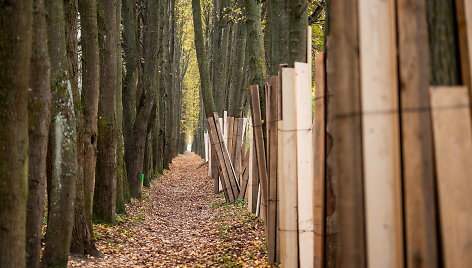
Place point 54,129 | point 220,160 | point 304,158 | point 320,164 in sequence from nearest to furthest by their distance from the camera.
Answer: point 320,164
point 304,158
point 54,129
point 220,160

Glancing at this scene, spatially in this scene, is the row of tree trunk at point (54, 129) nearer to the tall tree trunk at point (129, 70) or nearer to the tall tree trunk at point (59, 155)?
the tall tree trunk at point (59, 155)

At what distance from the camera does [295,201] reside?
235 inches

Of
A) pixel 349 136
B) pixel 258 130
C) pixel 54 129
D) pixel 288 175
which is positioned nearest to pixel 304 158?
pixel 288 175

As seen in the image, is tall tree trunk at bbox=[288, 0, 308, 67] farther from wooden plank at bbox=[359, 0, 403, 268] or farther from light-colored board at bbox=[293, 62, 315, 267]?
wooden plank at bbox=[359, 0, 403, 268]

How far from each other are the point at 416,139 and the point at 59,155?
188 inches

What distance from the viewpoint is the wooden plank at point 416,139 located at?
2.78 metres

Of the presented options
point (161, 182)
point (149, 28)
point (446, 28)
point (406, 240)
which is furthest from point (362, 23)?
point (161, 182)

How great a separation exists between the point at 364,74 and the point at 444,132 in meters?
0.51

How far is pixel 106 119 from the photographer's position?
1055 centimetres

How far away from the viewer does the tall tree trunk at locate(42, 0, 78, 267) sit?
6.46 m

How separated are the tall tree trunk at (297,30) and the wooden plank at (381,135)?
13.9ft

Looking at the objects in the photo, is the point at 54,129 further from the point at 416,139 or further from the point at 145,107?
the point at 145,107

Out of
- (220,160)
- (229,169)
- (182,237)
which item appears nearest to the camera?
(182,237)

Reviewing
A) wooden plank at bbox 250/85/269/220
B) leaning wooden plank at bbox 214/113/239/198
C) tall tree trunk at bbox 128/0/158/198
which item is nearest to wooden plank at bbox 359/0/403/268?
wooden plank at bbox 250/85/269/220
